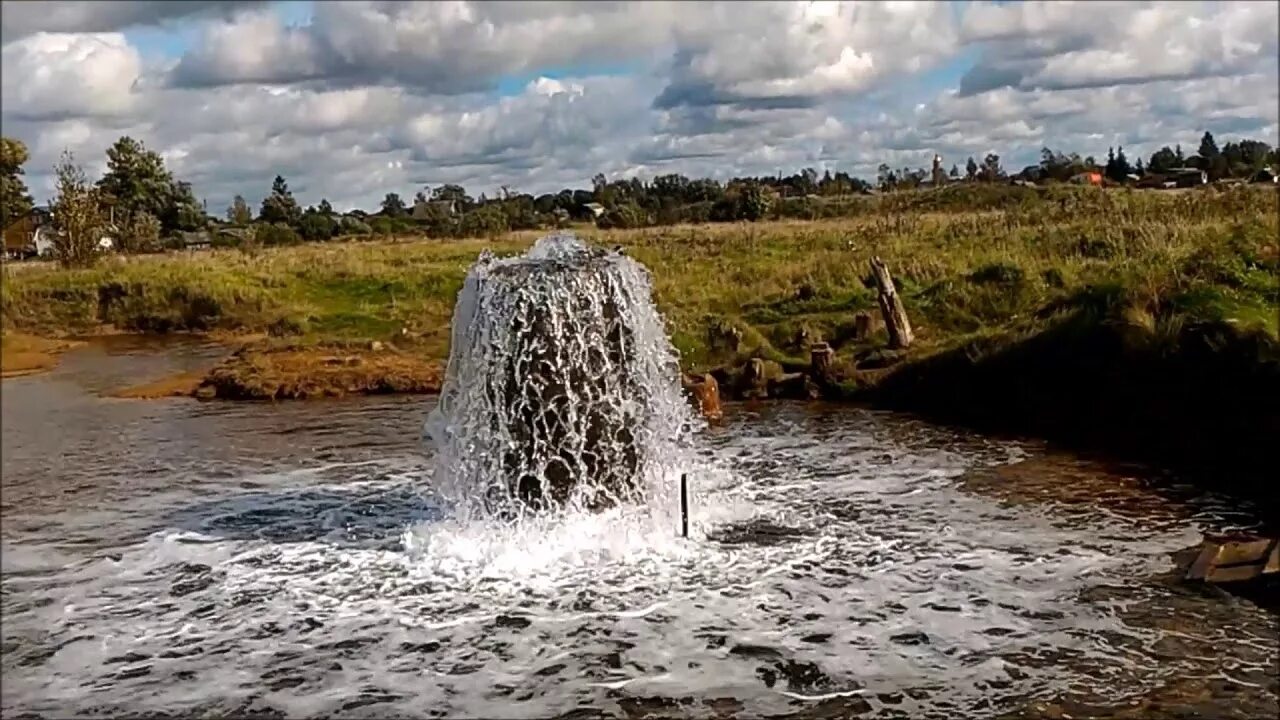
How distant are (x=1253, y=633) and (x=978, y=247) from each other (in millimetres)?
16824

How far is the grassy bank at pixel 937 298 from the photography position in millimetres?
13172

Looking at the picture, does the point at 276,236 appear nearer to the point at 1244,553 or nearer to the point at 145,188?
the point at 145,188

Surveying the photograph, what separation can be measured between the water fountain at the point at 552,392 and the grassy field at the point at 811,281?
345 cm

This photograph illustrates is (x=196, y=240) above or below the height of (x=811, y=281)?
above

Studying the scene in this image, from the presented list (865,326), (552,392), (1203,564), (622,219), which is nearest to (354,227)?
(622,219)

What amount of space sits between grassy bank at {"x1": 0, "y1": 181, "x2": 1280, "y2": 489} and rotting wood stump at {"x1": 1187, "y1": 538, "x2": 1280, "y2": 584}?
12.3ft

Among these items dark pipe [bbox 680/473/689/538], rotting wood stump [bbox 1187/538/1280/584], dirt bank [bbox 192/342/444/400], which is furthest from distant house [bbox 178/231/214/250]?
rotting wood stump [bbox 1187/538/1280/584]

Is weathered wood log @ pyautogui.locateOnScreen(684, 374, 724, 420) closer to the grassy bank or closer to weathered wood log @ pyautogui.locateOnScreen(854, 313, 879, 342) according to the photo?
the grassy bank

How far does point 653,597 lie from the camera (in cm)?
845

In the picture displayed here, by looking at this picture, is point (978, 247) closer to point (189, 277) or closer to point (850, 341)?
point (850, 341)

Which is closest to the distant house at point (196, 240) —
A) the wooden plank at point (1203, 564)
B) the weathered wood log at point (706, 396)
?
the weathered wood log at point (706, 396)

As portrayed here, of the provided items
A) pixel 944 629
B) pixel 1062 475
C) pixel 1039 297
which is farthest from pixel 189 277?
pixel 944 629

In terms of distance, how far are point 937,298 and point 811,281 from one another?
2.94 m

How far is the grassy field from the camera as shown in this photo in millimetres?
14625
